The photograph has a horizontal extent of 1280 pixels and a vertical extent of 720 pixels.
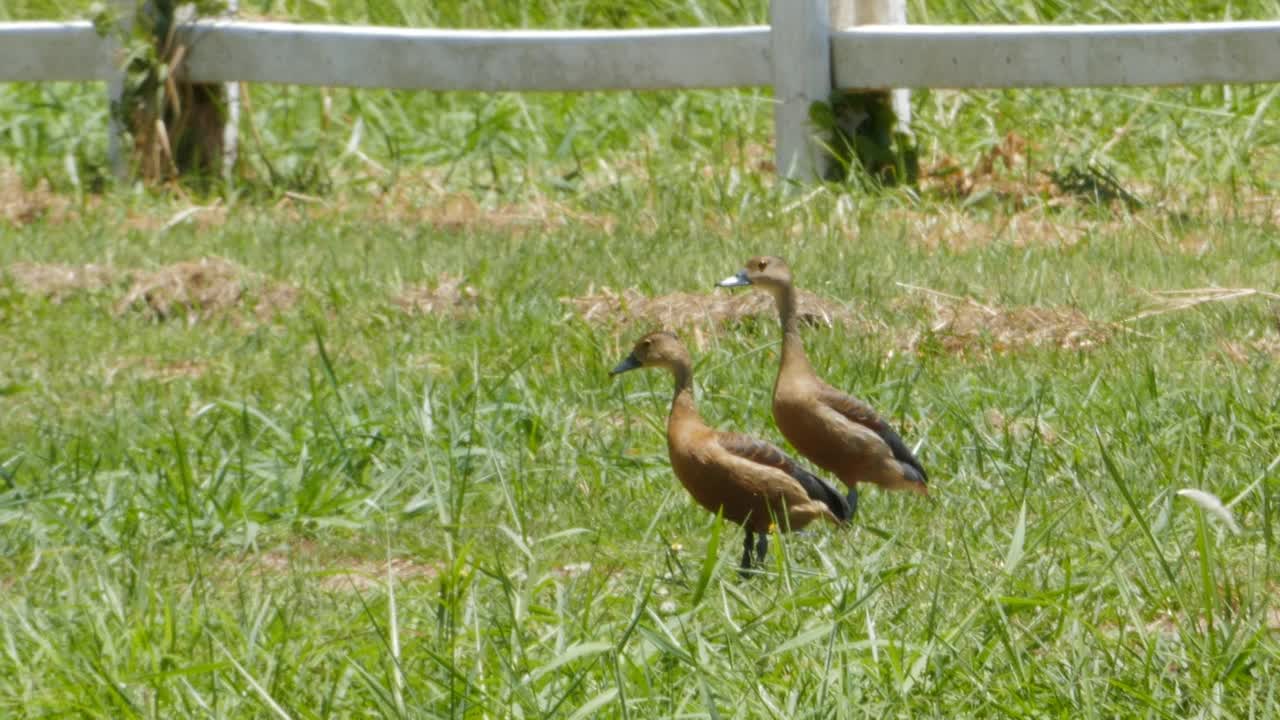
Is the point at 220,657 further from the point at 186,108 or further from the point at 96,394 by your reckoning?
the point at 186,108

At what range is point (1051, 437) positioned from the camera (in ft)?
17.1

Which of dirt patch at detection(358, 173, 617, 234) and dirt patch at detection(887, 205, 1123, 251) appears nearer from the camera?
dirt patch at detection(887, 205, 1123, 251)

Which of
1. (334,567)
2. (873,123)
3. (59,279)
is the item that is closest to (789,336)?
(334,567)

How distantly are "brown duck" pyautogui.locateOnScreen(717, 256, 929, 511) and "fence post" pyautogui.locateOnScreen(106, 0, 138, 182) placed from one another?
5.52 m

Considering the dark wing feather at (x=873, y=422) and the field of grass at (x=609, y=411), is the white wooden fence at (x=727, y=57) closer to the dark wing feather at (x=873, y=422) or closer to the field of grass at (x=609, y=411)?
the field of grass at (x=609, y=411)

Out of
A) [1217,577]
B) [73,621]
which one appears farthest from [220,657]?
[1217,577]

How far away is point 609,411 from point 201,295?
2.30 meters

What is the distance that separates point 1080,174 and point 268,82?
12.4ft

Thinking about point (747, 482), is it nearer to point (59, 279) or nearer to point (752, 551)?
point (752, 551)

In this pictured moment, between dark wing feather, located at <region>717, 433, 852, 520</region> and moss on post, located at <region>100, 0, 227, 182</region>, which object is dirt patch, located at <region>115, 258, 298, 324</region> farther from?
dark wing feather, located at <region>717, 433, 852, 520</region>

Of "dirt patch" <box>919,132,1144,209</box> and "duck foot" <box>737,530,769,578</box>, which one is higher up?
"duck foot" <box>737,530,769,578</box>

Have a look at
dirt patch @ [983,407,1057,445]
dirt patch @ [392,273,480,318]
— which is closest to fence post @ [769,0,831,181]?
dirt patch @ [392,273,480,318]

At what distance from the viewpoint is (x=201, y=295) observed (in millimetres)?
7473

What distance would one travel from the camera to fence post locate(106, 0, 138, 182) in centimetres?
965
